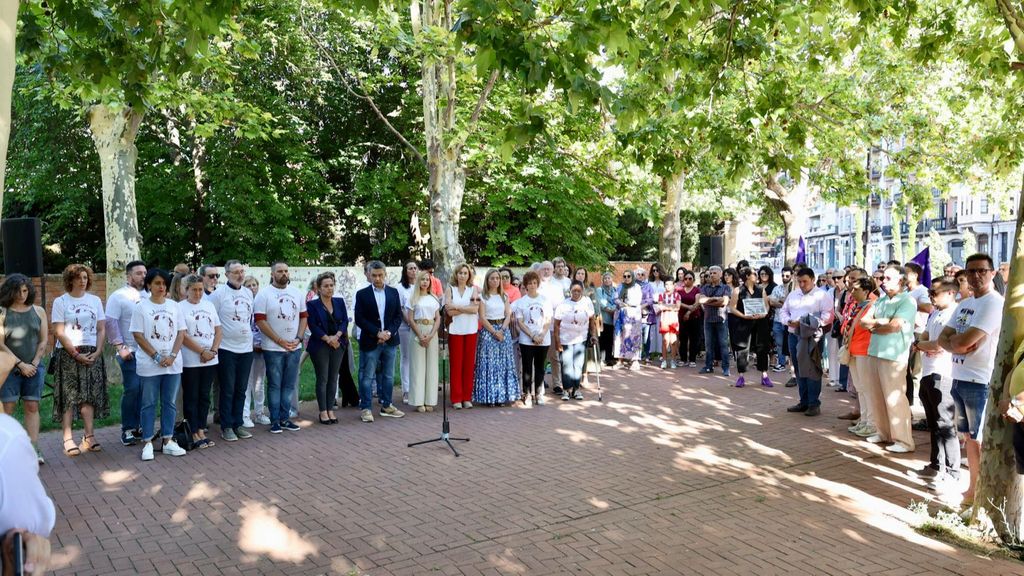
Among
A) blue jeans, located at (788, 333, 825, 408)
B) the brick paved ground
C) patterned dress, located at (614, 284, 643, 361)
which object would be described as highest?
patterned dress, located at (614, 284, 643, 361)

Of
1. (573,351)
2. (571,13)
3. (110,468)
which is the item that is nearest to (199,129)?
(110,468)

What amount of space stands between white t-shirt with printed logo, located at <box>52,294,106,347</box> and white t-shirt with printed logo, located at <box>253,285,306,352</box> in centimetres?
174

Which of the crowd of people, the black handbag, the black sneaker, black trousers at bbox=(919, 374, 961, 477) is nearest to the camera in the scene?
black trousers at bbox=(919, 374, 961, 477)

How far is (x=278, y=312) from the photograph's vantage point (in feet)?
29.7

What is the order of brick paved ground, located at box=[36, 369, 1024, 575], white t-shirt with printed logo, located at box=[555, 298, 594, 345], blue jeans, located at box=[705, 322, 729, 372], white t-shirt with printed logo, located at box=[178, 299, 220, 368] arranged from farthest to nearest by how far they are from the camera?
blue jeans, located at box=[705, 322, 729, 372] < white t-shirt with printed logo, located at box=[555, 298, 594, 345] < white t-shirt with printed logo, located at box=[178, 299, 220, 368] < brick paved ground, located at box=[36, 369, 1024, 575]

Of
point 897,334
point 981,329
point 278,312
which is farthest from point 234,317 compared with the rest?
point 981,329

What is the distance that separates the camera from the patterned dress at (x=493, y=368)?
35.7 feet

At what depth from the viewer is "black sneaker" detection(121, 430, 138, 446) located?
8.45m

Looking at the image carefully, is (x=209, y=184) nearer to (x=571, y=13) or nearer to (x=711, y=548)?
(x=571, y=13)

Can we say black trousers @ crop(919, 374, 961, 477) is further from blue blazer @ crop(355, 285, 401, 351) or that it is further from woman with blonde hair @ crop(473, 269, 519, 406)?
blue blazer @ crop(355, 285, 401, 351)

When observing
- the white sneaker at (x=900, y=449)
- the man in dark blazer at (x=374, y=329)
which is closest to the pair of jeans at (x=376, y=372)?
the man in dark blazer at (x=374, y=329)

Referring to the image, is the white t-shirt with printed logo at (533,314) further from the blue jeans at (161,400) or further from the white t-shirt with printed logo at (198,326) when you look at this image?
the blue jeans at (161,400)

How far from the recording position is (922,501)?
6289 mm

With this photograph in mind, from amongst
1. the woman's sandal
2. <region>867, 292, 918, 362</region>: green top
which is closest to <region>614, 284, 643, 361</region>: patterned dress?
<region>867, 292, 918, 362</region>: green top
